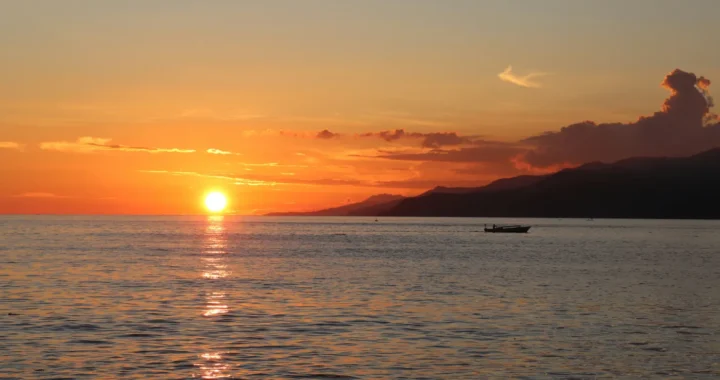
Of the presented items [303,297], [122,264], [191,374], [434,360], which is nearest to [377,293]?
[303,297]

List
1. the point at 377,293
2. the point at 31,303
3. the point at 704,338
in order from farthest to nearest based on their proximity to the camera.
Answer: the point at 377,293 → the point at 31,303 → the point at 704,338

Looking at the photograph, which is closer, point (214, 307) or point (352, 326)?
point (352, 326)

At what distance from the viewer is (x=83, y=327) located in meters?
44.4

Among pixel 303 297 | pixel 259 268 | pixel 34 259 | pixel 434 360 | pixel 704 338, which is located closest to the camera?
pixel 434 360

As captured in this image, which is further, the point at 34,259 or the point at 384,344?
the point at 34,259

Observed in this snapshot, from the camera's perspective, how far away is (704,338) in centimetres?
4316

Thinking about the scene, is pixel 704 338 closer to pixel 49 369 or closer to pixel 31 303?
pixel 49 369

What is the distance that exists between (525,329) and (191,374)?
20.0 m

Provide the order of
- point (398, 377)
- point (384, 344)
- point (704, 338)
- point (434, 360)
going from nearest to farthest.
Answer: point (398, 377) → point (434, 360) → point (384, 344) → point (704, 338)

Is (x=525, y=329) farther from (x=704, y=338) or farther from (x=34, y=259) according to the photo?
(x=34, y=259)

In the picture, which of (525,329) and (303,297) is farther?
(303,297)

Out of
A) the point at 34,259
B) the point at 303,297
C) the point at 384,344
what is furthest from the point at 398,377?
the point at 34,259

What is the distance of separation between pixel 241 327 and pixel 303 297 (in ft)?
52.9

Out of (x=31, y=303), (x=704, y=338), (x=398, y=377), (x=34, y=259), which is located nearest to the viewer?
(x=398, y=377)
